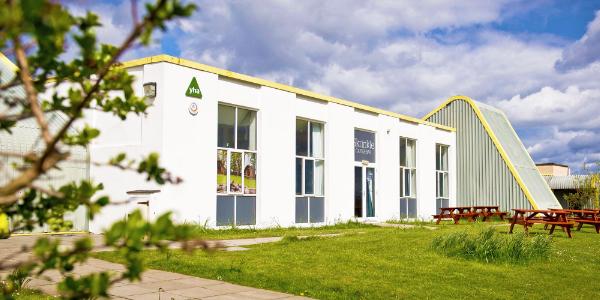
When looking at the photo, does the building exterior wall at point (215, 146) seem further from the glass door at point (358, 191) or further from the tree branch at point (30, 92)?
the tree branch at point (30, 92)

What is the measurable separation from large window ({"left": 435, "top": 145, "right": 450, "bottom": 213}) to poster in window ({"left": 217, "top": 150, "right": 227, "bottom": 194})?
592 inches

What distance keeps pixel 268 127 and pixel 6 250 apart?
9.78 metres

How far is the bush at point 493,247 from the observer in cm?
1062

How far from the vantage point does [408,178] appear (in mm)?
27406

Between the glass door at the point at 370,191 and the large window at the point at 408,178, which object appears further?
the large window at the point at 408,178

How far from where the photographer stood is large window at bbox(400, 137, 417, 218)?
26.8m

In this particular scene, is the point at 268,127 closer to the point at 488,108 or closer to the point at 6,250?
the point at 6,250

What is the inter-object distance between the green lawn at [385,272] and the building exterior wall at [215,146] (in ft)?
15.6

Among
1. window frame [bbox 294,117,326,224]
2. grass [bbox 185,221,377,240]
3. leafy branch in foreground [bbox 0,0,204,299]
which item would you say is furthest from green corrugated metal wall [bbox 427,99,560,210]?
leafy branch in foreground [bbox 0,0,204,299]

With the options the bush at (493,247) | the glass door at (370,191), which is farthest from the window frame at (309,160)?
the bush at (493,247)

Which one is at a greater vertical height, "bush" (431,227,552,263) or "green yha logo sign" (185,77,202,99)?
"green yha logo sign" (185,77,202,99)

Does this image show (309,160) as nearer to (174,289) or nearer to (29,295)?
(174,289)

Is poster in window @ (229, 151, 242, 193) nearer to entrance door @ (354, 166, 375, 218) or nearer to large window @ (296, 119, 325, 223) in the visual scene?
large window @ (296, 119, 325, 223)

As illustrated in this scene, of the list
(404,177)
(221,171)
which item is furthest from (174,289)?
(404,177)
